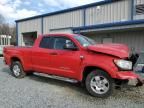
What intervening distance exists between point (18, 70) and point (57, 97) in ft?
12.0

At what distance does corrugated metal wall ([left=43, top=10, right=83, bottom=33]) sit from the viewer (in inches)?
882

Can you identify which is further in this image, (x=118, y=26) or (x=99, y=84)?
(x=118, y=26)

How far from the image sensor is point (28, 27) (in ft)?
97.2

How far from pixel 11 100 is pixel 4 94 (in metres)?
0.76

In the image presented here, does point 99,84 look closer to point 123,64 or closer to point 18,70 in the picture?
point 123,64

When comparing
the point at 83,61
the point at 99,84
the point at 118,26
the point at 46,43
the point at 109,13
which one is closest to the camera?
the point at 99,84

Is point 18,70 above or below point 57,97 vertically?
above

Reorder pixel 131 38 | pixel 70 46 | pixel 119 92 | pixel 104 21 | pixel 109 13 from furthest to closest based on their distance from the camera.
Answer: pixel 104 21 → pixel 109 13 → pixel 131 38 → pixel 70 46 → pixel 119 92

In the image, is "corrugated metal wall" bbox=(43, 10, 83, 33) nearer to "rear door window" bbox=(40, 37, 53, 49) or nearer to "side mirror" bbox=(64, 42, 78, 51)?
"rear door window" bbox=(40, 37, 53, 49)

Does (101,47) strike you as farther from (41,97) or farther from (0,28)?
(0,28)

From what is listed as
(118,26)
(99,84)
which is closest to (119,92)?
(99,84)

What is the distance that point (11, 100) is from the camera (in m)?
6.29

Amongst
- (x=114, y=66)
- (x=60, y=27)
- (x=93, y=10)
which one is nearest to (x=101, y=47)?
(x=114, y=66)

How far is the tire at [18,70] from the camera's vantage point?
966cm
